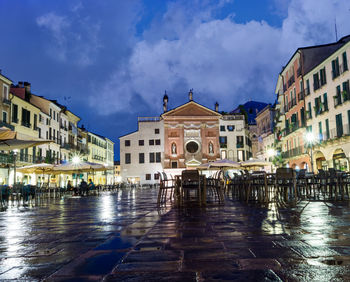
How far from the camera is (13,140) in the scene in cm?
919

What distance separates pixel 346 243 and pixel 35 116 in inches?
1392

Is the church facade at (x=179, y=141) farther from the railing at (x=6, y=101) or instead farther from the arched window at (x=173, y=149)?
the railing at (x=6, y=101)

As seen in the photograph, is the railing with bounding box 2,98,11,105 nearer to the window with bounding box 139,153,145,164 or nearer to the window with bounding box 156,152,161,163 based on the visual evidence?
the window with bounding box 139,153,145,164

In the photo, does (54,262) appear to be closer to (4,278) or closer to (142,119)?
(4,278)

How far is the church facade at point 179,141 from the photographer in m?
48.7

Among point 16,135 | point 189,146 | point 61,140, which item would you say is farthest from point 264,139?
point 16,135

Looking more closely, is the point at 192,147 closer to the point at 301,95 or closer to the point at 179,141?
the point at 179,141

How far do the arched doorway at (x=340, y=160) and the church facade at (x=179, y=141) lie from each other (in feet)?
77.2

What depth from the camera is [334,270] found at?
2420 millimetres

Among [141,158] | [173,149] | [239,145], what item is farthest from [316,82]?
[141,158]

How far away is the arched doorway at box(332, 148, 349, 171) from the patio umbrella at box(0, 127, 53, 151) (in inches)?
831

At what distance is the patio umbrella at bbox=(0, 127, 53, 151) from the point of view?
8633 mm

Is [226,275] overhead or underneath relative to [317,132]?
underneath

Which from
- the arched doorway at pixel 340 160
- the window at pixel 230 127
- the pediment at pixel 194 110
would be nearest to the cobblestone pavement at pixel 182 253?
the arched doorway at pixel 340 160
